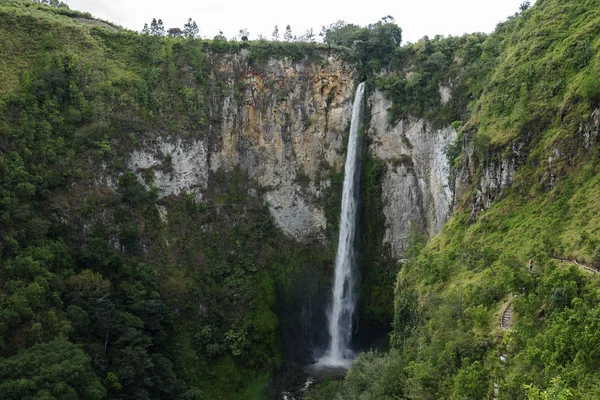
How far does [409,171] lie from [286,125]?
994cm

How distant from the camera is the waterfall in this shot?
116ft

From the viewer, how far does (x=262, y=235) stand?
3731cm

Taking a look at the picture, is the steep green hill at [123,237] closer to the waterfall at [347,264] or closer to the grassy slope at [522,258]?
the waterfall at [347,264]

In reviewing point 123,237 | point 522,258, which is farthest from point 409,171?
point 123,237

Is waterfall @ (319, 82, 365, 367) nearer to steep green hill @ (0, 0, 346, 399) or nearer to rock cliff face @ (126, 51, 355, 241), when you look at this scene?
rock cliff face @ (126, 51, 355, 241)

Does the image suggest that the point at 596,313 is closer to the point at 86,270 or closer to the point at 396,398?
the point at 396,398

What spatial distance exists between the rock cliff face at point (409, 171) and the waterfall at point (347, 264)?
1.35m

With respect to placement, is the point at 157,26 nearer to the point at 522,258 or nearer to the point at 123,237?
the point at 123,237

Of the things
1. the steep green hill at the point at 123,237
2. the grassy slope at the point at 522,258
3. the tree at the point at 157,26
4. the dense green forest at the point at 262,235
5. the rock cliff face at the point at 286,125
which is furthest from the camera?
the tree at the point at 157,26

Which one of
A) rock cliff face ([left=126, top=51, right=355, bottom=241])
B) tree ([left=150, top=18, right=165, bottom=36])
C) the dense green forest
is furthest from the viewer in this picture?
tree ([left=150, top=18, right=165, bottom=36])

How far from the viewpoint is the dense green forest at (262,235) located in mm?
15828

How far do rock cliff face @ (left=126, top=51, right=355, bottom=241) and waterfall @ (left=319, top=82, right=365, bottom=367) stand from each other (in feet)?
3.33

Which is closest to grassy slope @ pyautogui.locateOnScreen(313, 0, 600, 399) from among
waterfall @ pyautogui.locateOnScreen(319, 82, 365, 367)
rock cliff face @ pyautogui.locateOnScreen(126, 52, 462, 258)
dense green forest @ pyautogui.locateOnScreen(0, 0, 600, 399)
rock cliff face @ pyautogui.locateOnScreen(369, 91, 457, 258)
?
dense green forest @ pyautogui.locateOnScreen(0, 0, 600, 399)

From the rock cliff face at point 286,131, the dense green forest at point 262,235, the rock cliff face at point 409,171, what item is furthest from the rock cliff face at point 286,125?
the rock cliff face at point 409,171
